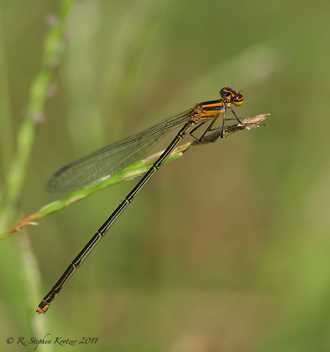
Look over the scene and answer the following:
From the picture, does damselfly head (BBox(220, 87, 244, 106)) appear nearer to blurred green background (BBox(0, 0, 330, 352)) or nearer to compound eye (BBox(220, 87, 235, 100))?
compound eye (BBox(220, 87, 235, 100))

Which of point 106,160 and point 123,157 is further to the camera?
point 123,157

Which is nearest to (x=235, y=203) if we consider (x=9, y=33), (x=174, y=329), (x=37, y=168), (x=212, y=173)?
(x=212, y=173)

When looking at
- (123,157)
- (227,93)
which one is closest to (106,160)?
(123,157)

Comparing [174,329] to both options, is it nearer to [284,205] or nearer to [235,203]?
[284,205]

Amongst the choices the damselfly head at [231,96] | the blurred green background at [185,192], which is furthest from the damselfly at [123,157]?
the blurred green background at [185,192]

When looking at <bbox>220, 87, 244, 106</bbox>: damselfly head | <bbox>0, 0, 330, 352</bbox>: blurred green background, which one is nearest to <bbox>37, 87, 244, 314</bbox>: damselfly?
<bbox>220, 87, 244, 106</bbox>: damselfly head

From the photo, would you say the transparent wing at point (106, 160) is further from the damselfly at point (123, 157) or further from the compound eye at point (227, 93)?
the compound eye at point (227, 93)

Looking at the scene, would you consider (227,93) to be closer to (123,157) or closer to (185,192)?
(123,157)
